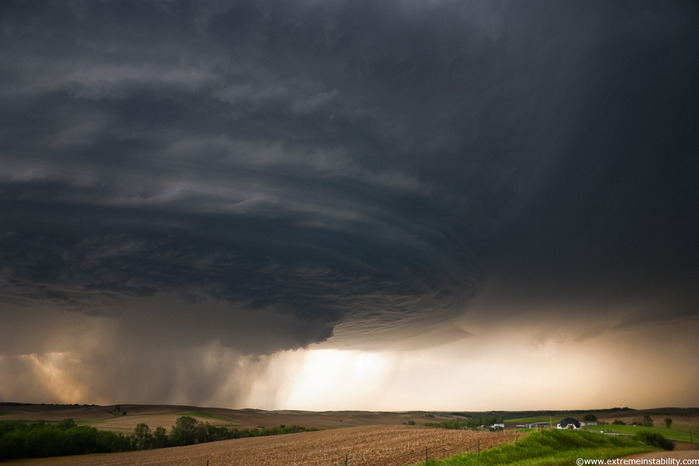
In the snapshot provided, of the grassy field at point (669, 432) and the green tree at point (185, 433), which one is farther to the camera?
the green tree at point (185, 433)

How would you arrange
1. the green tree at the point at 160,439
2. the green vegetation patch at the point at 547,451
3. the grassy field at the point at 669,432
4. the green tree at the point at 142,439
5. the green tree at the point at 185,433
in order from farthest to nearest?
the green tree at the point at 185,433, the green tree at the point at 160,439, the green tree at the point at 142,439, the grassy field at the point at 669,432, the green vegetation patch at the point at 547,451

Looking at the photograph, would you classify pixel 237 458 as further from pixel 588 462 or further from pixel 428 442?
pixel 588 462

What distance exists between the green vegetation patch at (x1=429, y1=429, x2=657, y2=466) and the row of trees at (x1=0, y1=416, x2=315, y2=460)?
→ 91927mm

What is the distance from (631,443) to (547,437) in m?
24.4

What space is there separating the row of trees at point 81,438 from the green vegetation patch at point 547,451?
91.9m

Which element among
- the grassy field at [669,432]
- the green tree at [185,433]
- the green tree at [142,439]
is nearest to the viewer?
the grassy field at [669,432]

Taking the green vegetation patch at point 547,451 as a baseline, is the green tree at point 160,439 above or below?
below

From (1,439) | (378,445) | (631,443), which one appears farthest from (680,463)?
(1,439)

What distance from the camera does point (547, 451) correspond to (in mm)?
49938

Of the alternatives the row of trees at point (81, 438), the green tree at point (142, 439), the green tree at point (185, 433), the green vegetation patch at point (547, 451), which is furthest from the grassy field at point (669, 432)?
the green tree at point (142, 439)

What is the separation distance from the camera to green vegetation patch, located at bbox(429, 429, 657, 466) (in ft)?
144

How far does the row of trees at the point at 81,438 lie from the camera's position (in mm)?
91938

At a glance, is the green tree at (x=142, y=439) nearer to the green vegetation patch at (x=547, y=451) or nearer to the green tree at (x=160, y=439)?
the green tree at (x=160, y=439)

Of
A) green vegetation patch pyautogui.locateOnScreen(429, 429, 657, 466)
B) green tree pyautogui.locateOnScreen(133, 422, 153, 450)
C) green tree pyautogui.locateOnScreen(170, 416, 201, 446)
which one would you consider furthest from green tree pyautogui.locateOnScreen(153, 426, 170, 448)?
green vegetation patch pyautogui.locateOnScreen(429, 429, 657, 466)
